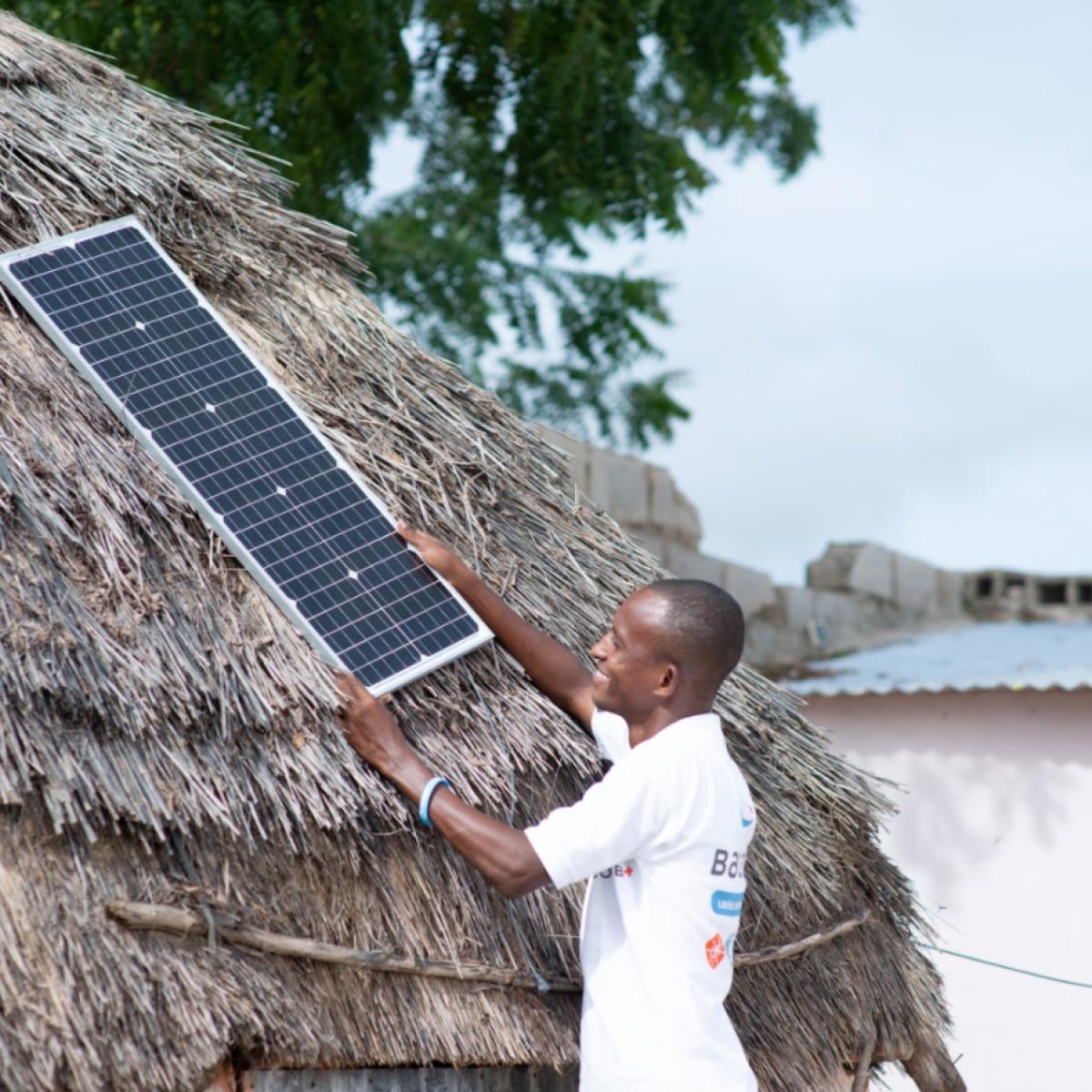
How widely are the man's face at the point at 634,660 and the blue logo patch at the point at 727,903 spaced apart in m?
0.43

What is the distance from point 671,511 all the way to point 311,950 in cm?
705

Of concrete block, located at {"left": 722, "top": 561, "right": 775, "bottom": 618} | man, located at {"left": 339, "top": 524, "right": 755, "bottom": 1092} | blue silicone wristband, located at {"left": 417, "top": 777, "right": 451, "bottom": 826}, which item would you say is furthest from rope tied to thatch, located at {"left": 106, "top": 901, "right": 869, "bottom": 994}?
concrete block, located at {"left": 722, "top": 561, "right": 775, "bottom": 618}

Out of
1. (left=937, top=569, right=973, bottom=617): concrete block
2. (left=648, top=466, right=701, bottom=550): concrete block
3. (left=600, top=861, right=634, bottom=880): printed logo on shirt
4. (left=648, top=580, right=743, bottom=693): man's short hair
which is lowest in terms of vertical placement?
(left=600, top=861, right=634, bottom=880): printed logo on shirt

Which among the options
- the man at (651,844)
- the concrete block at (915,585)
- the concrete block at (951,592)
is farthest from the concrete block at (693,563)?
the man at (651,844)

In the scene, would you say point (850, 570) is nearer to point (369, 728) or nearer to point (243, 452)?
point (243, 452)

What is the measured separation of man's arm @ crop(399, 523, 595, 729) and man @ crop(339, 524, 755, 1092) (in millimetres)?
441

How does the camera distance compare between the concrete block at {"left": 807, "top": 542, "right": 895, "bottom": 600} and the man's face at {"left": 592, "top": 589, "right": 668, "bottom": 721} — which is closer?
the man's face at {"left": 592, "top": 589, "right": 668, "bottom": 721}

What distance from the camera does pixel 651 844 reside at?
322cm

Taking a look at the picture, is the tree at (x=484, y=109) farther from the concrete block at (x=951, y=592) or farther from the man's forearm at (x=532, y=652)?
the man's forearm at (x=532, y=652)

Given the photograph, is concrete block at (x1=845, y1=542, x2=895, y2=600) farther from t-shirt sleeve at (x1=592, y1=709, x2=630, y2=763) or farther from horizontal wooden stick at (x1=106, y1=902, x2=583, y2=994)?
horizontal wooden stick at (x1=106, y1=902, x2=583, y2=994)

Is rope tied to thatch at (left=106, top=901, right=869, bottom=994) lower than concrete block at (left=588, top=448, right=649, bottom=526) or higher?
lower

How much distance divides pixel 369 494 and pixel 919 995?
2.30 m

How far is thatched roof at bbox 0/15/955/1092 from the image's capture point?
298cm

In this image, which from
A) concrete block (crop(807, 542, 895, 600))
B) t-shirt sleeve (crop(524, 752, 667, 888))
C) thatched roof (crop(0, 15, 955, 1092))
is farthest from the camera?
concrete block (crop(807, 542, 895, 600))
